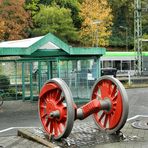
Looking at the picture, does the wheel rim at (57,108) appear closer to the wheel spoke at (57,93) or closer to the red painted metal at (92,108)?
the wheel spoke at (57,93)

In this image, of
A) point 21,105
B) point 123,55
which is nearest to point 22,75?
point 21,105

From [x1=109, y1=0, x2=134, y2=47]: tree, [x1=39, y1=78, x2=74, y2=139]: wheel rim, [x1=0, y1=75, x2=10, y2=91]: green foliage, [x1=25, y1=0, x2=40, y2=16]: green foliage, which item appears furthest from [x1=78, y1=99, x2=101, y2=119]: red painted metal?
[x1=109, y1=0, x2=134, y2=47]: tree

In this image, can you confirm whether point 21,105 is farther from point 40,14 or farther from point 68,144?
point 40,14

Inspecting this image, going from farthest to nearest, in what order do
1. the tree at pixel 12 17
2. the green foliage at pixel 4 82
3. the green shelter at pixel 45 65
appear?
the tree at pixel 12 17 → the green foliage at pixel 4 82 → the green shelter at pixel 45 65

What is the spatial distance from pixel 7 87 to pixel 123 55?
29.2m

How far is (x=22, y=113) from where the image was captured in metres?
16.1

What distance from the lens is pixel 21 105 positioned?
61.5ft

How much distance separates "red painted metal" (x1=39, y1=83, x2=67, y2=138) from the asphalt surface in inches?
59.8

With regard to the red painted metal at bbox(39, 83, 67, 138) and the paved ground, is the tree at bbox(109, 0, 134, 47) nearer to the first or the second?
the paved ground

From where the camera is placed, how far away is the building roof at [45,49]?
55.1 feet

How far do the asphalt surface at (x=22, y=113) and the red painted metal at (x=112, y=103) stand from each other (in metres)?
2.56

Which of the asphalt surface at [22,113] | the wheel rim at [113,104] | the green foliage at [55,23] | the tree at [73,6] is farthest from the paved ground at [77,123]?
the tree at [73,6]

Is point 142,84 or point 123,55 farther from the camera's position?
point 123,55

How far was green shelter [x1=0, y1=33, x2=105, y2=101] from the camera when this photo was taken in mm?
17172
